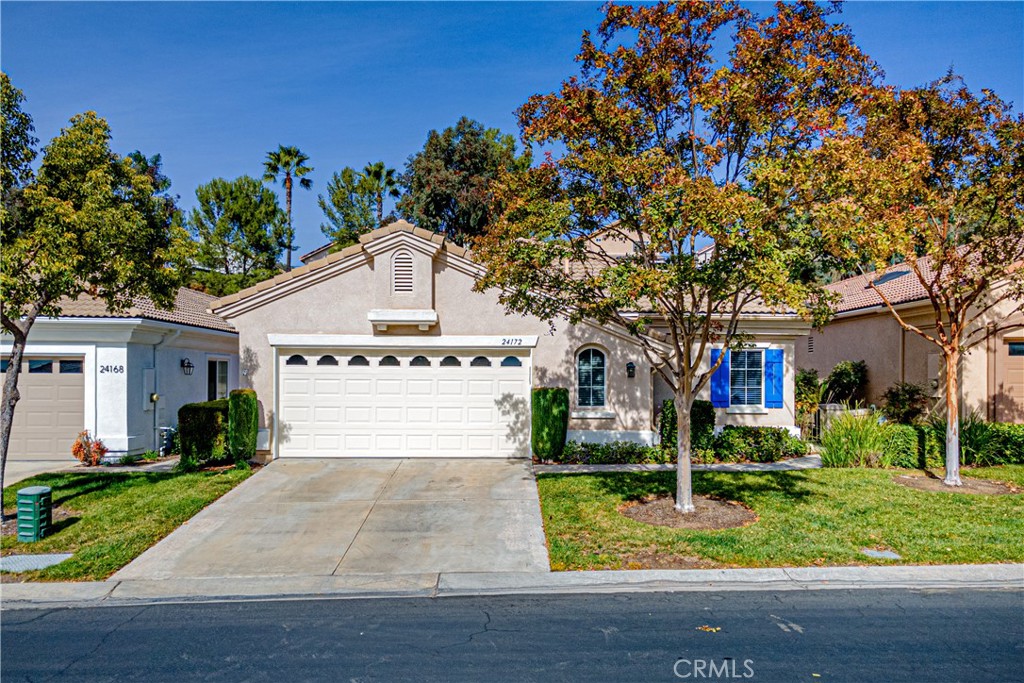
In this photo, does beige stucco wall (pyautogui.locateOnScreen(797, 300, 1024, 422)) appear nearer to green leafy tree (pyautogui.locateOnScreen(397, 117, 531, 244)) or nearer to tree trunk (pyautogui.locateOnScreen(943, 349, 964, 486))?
tree trunk (pyautogui.locateOnScreen(943, 349, 964, 486))

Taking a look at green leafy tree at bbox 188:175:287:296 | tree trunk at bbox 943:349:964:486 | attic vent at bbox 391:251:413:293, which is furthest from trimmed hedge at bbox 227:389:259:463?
green leafy tree at bbox 188:175:287:296

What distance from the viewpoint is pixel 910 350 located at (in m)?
16.9

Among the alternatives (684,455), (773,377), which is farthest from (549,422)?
(773,377)

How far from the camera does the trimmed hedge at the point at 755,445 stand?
541 inches

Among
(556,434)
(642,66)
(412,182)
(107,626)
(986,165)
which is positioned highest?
(412,182)

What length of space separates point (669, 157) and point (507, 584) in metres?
5.90

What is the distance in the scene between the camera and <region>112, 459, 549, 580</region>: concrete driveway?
7773mm

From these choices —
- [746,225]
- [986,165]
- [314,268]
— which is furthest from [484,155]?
[746,225]

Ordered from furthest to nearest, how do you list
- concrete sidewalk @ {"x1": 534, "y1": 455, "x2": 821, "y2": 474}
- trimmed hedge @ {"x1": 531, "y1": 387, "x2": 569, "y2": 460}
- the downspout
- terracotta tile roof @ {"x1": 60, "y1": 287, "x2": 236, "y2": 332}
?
the downspout < terracotta tile roof @ {"x1": 60, "y1": 287, "x2": 236, "y2": 332} < trimmed hedge @ {"x1": 531, "y1": 387, "x2": 569, "y2": 460} < concrete sidewalk @ {"x1": 534, "y1": 455, "x2": 821, "y2": 474}

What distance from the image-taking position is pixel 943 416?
1485cm

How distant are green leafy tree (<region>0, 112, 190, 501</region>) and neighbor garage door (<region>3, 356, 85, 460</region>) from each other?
4620 mm

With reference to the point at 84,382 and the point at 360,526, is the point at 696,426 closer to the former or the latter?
the point at 360,526

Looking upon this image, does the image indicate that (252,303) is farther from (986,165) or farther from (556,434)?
(986,165)

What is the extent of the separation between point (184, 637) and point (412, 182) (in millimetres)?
26605
